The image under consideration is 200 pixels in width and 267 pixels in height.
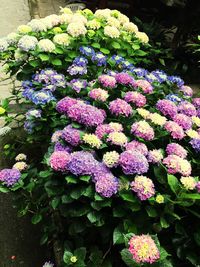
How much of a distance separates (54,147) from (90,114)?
255 mm

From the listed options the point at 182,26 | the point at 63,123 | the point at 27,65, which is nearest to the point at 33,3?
the point at 182,26

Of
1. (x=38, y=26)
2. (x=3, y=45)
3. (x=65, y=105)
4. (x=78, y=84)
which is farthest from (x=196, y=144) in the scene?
(x=3, y=45)

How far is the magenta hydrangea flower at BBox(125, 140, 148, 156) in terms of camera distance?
1.80 metres

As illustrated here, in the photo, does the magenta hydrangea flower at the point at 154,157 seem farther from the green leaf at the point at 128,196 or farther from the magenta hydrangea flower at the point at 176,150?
the green leaf at the point at 128,196

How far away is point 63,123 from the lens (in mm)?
2240

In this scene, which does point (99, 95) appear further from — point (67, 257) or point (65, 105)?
point (67, 257)

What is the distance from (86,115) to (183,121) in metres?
0.55

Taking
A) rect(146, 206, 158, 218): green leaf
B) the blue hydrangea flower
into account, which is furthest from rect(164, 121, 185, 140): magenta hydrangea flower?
the blue hydrangea flower

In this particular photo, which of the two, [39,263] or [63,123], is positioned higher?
[63,123]

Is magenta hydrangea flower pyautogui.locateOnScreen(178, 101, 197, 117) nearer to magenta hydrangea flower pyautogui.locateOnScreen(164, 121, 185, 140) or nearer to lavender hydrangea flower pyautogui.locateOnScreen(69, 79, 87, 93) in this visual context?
magenta hydrangea flower pyautogui.locateOnScreen(164, 121, 185, 140)

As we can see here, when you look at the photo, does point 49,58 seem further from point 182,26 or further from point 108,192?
point 182,26

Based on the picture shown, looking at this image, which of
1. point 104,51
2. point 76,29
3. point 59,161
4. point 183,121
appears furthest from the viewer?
point 104,51

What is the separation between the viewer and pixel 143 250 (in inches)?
55.4

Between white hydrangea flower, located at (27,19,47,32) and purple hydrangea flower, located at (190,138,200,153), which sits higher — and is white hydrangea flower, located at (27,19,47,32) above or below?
above
